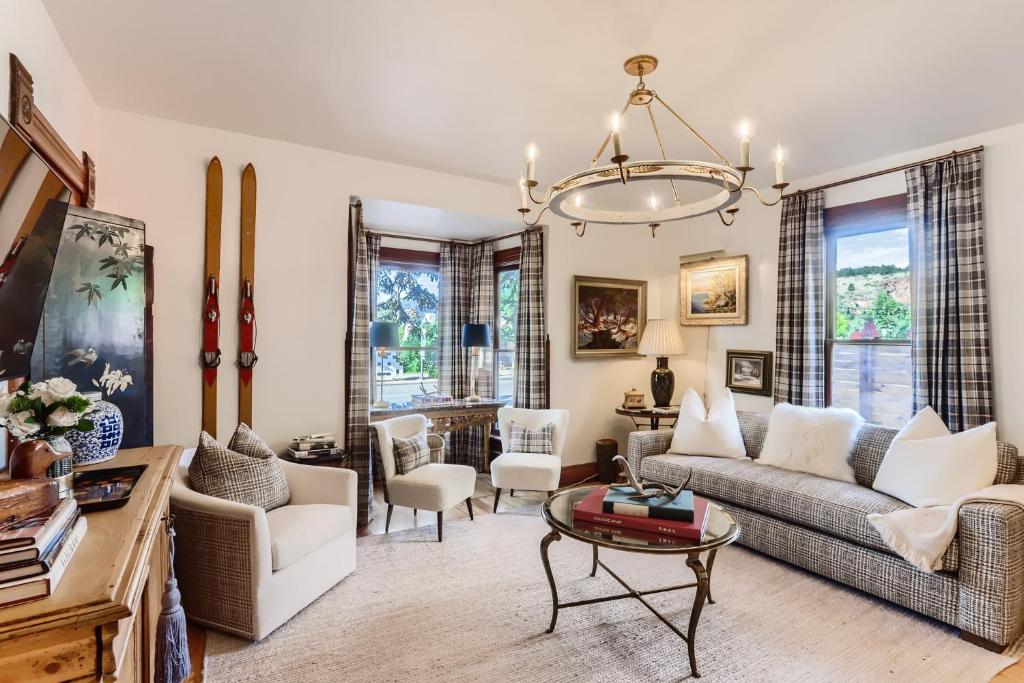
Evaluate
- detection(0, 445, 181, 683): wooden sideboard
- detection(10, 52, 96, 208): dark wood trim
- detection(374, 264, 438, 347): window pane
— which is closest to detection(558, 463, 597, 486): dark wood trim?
detection(374, 264, 438, 347): window pane

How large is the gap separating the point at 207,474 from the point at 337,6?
2207mm

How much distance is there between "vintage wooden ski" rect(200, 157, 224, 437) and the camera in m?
3.32

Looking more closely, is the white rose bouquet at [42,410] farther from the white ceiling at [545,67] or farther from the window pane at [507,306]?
the window pane at [507,306]

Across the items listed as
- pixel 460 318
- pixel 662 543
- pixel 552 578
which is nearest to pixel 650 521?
pixel 662 543

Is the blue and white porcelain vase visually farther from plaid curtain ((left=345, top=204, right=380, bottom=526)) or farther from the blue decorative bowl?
plaid curtain ((left=345, top=204, right=380, bottom=526))

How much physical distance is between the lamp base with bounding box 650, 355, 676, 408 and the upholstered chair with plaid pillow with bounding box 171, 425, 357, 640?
3044mm

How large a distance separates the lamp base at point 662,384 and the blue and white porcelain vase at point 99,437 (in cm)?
410

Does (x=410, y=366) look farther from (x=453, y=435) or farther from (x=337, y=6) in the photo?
(x=337, y=6)

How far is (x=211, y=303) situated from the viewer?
3.32 meters

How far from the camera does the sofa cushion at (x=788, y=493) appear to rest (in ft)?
9.30

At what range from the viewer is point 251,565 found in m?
2.36

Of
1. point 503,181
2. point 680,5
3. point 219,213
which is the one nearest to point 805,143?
point 680,5

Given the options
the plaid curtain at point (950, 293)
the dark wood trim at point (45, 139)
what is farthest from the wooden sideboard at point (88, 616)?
the plaid curtain at point (950, 293)

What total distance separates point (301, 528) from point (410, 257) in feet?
11.0
